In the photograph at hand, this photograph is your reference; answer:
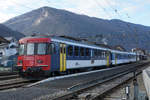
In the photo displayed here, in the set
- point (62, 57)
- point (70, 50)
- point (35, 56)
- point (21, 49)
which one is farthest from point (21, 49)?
point (70, 50)

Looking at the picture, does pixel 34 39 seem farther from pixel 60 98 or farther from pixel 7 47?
pixel 7 47

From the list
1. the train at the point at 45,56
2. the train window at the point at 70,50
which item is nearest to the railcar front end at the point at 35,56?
the train at the point at 45,56

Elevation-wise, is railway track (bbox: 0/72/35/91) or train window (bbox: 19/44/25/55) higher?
train window (bbox: 19/44/25/55)

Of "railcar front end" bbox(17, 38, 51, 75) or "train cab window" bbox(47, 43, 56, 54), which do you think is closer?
"railcar front end" bbox(17, 38, 51, 75)

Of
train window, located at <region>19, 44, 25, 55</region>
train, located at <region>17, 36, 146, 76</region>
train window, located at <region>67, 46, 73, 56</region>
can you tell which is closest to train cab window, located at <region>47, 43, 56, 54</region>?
train, located at <region>17, 36, 146, 76</region>

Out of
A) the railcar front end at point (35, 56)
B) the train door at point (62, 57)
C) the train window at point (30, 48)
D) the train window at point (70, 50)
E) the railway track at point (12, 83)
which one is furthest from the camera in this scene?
the train window at point (70, 50)

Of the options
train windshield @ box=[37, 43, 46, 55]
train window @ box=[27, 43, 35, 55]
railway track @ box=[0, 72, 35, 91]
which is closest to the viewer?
railway track @ box=[0, 72, 35, 91]

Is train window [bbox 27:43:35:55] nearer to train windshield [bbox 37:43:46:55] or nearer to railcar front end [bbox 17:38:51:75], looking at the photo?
railcar front end [bbox 17:38:51:75]

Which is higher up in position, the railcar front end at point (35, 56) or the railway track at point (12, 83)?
the railcar front end at point (35, 56)

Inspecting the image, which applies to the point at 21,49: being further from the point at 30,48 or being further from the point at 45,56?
the point at 45,56

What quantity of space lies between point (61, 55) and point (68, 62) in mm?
1351

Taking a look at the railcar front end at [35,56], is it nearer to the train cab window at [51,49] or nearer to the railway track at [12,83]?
the train cab window at [51,49]

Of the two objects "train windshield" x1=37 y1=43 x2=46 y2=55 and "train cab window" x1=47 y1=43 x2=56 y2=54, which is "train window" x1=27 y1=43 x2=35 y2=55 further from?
"train cab window" x1=47 y1=43 x2=56 y2=54

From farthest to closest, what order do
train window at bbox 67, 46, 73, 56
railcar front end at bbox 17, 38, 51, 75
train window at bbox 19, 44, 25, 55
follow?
1. train window at bbox 67, 46, 73, 56
2. train window at bbox 19, 44, 25, 55
3. railcar front end at bbox 17, 38, 51, 75
